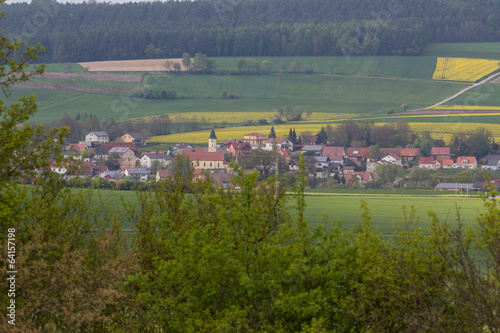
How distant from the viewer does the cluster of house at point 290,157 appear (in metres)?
83.5

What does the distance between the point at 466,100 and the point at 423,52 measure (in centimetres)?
4282

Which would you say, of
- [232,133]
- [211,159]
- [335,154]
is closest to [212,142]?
[232,133]

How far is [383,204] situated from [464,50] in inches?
4950

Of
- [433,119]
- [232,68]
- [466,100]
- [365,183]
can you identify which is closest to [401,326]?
[365,183]

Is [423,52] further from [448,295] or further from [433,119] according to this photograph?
[448,295]

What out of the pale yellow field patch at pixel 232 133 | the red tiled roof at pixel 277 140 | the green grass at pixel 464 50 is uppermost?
the green grass at pixel 464 50

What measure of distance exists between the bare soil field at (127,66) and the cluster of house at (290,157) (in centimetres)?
6347

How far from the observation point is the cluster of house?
83.5m

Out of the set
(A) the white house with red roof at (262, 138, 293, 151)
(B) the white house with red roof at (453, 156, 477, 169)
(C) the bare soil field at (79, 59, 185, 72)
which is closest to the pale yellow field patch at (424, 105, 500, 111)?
(B) the white house with red roof at (453, 156, 477, 169)

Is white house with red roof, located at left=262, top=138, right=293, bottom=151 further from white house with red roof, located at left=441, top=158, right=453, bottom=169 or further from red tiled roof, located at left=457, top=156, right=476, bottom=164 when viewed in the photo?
red tiled roof, located at left=457, top=156, right=476, bottom=164

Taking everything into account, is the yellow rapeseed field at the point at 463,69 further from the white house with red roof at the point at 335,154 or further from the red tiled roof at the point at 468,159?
the white house with red roof at the point at 335,154

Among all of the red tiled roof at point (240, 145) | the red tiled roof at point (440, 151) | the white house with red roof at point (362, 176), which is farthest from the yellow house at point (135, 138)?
the red tiled roof at point (440, 151)

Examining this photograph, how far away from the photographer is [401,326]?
11.4m

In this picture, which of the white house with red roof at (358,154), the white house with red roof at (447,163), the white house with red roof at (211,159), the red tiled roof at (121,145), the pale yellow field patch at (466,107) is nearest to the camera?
the white house with red roof at (211,159)
